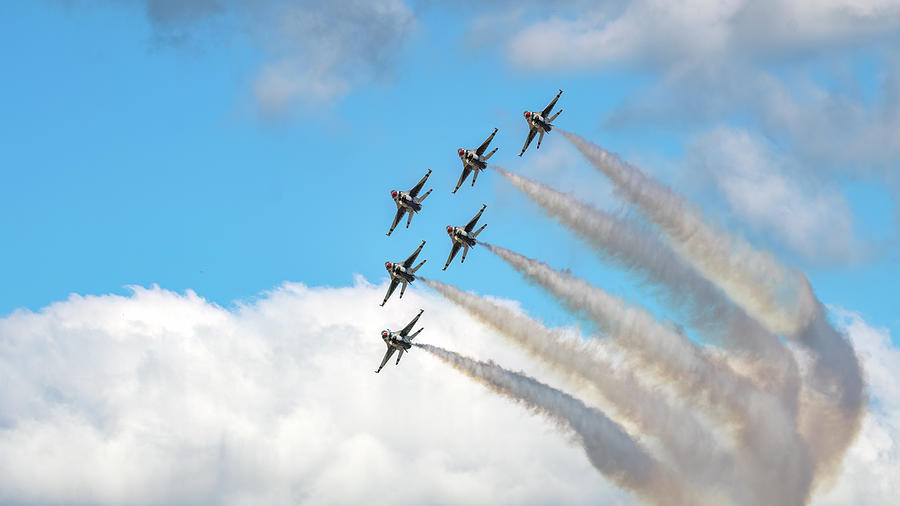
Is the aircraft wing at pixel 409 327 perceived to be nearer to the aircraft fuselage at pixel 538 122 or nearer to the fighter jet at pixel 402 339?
the fighter jet at pixel 402 339

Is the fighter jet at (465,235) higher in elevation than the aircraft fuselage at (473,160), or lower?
lower

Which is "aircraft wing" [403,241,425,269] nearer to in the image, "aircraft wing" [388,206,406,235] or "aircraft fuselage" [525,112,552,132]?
"aircraft wing" [388,206,406,235]

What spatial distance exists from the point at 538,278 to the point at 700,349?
16194 millimetres

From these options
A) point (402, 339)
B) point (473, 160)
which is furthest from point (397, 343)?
point (473, 160)

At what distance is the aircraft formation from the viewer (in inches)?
4788

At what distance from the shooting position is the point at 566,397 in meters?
121

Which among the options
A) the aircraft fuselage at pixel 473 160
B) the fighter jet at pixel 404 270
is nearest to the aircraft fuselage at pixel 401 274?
the fighter jet at pixel 404 270

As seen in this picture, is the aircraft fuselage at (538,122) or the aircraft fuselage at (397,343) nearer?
the aircraft fuselage at (397,343)

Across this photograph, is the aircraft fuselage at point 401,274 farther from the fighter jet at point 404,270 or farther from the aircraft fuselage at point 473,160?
the aircraft fuselage at point 473,160

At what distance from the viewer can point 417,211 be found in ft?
415

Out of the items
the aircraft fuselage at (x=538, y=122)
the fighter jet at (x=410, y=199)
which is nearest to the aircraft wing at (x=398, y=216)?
the fighter jet at (x=410, y=199)

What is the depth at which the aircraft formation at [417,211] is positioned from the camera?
122 m

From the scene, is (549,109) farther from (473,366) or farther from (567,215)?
(473,366)

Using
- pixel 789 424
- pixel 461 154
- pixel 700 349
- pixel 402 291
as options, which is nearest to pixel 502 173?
pixel 461 154
